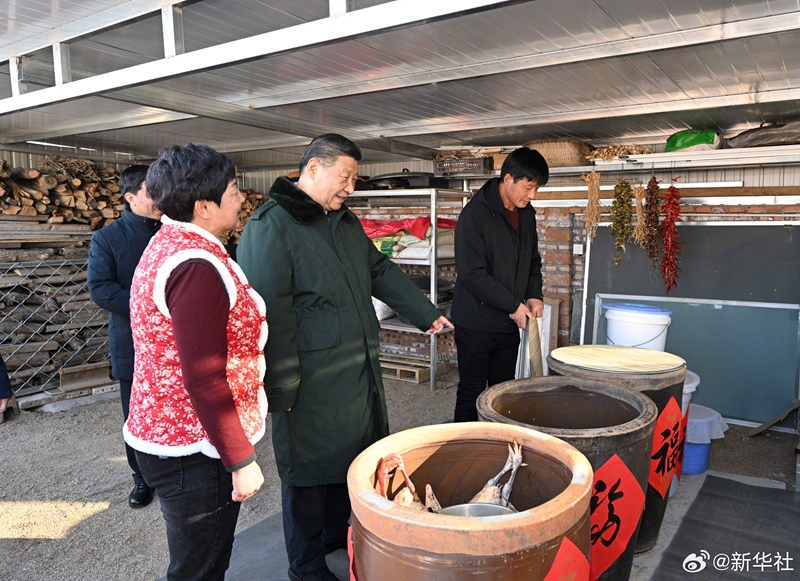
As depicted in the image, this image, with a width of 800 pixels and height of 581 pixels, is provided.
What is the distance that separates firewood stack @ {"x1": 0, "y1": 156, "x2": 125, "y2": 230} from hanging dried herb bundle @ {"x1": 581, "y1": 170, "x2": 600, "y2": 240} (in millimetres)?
5545

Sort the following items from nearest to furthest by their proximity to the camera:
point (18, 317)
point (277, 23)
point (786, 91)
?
1. point (277, 23)
2. point (786, 91)
3. point (18, 317)

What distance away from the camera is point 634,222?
550 centimetres

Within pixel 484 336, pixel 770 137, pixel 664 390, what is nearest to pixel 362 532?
pixel 664 390

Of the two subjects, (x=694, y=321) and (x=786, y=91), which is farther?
(x=694, y=321)

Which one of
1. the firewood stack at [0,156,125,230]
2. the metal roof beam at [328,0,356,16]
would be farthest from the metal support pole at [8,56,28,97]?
the firewood stack at [0,156,125,230]

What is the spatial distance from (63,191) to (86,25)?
4132 millimetres

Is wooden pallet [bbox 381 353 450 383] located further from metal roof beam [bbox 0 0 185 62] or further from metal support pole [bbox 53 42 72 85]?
metal roof beam [bbox 0 0 185 62]

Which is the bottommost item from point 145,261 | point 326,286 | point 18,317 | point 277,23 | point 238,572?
point 238,572

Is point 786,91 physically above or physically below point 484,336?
above

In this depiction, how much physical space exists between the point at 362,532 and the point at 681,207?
489 cm

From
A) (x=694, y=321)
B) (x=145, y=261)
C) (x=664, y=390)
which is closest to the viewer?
(x=145, y=261)

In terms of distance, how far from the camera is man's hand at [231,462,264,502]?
1.69 metres

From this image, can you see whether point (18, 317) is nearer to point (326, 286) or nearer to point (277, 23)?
point (277, 23)

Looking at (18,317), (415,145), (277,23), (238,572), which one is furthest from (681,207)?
(18,317)
